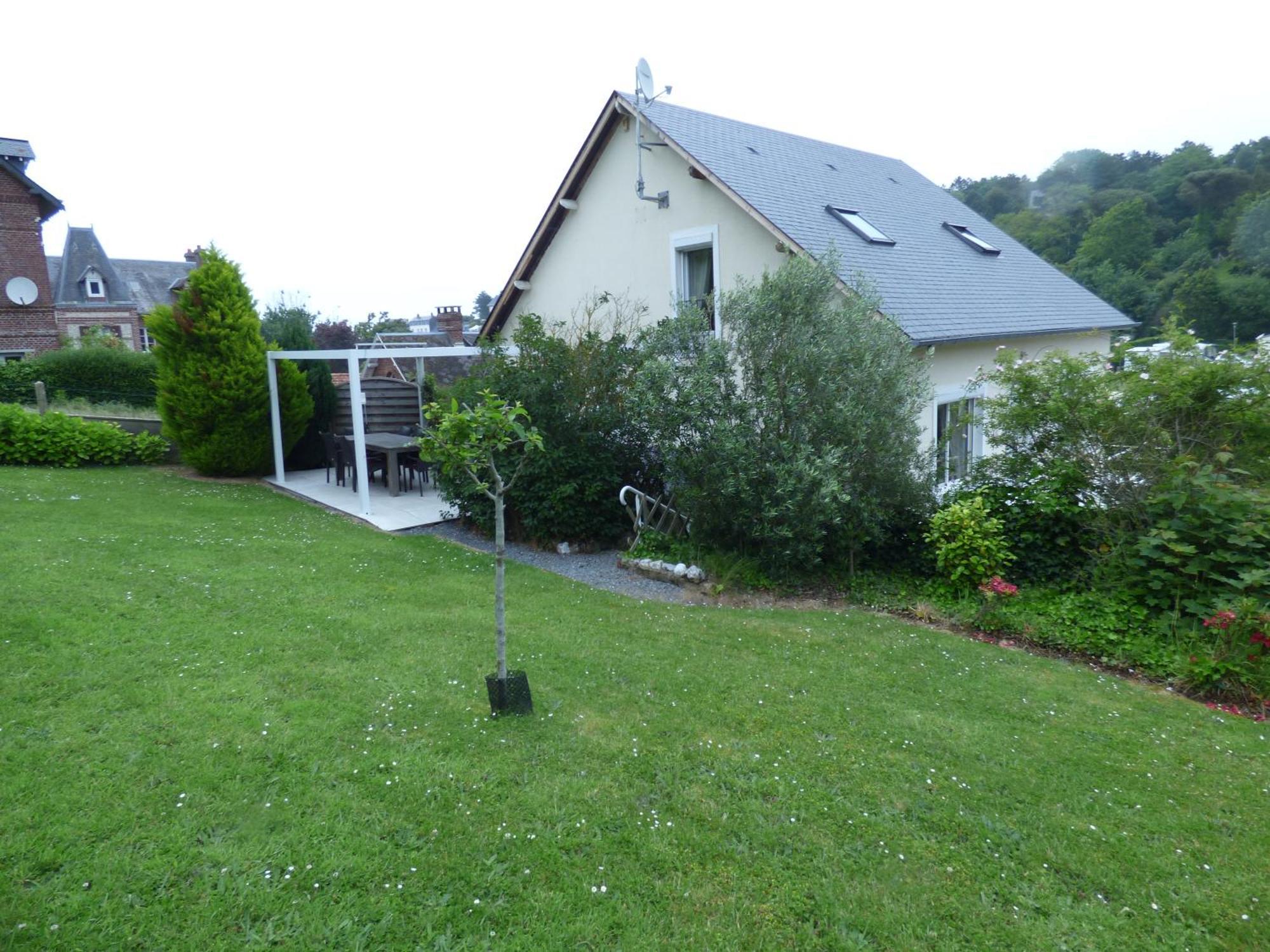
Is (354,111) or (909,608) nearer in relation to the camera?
(909,608)

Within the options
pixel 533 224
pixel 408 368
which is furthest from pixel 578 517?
pixel 408 368

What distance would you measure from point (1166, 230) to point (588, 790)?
32697mm

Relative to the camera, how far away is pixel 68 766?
3.57m

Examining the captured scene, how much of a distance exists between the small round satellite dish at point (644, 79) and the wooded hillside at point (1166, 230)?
13331 mm

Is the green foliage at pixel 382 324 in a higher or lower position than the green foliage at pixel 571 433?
higher

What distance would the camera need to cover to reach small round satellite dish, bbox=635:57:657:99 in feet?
36.6

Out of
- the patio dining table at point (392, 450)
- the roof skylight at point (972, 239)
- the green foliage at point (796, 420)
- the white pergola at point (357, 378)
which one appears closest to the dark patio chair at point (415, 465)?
the patio dining table at point (392, 450)

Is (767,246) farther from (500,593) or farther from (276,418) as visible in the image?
(276,418)

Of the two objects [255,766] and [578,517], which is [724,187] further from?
[255,766]

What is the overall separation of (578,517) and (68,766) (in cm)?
601

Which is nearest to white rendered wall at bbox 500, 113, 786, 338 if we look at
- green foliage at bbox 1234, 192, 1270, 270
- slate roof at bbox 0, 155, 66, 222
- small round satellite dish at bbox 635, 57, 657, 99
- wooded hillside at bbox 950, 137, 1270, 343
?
small round satellite dish at bbox 635, 57, 657, 99

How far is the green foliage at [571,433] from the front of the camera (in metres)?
9.14

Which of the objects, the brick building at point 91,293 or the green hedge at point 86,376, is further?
the brick building at point 91,293

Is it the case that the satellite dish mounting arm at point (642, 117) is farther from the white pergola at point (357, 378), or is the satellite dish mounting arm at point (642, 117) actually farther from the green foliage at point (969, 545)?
the green foliage at point (969, 545)
